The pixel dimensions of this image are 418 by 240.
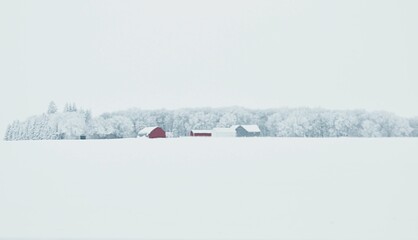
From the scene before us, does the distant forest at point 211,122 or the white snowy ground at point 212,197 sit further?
the distant forest at point 211,122

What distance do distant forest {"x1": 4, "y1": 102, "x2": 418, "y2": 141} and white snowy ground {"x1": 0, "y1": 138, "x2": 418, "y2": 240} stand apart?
1765 inches

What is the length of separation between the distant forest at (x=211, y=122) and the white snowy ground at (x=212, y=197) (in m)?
44.8

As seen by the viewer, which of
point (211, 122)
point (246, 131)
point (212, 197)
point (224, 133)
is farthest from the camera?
point (211, 122)

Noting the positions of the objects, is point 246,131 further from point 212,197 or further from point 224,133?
point 212,197

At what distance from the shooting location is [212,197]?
11.9 metres

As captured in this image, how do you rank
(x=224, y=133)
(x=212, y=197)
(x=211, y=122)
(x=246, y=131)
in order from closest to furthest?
(x=212, y=197) → (x=224, y=133) → (x=246, y=131) → (x=211, y=122)

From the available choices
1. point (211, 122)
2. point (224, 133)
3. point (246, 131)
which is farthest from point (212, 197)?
point (211, 122)

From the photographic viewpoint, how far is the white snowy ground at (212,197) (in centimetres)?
949

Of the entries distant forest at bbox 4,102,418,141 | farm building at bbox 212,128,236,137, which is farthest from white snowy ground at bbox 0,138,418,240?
distant forest at bbox 4,102,418,141

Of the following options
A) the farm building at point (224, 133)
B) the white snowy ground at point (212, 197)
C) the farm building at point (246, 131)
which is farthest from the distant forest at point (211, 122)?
the white snowy ground at point (212, 197)

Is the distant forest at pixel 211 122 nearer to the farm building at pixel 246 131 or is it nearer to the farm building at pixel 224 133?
the farm building at pixel 246 131

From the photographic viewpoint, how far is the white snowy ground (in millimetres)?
9492

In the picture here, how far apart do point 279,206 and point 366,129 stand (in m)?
65.5

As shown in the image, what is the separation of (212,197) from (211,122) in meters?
86.9
